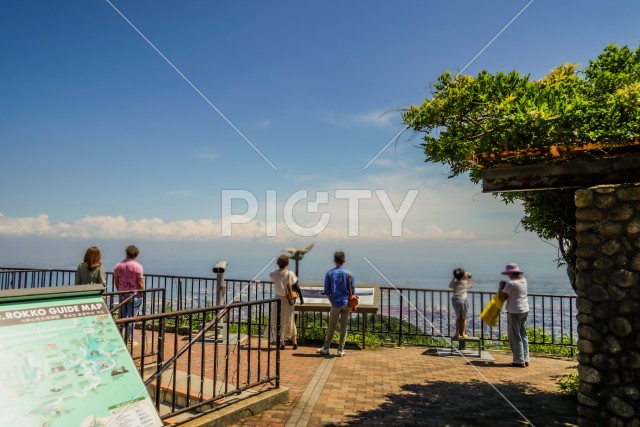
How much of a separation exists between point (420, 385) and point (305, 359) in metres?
2.36

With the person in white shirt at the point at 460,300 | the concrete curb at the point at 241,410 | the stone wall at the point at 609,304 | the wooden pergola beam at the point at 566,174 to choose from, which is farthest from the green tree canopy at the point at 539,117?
the concrete curb at the point at 241,410

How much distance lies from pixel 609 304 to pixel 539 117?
2111mm

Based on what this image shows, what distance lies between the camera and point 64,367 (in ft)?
9.23

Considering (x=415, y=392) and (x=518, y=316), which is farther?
(x=518, y=316)

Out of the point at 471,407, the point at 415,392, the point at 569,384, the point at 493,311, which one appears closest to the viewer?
the point at 471,407

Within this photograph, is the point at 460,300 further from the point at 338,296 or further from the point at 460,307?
the point at 338,296

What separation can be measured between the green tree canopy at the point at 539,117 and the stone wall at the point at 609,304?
0.70 m

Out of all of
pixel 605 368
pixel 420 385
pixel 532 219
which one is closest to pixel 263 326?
pixel 420 385

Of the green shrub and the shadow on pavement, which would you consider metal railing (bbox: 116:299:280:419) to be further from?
the green shrub

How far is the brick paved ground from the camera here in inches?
211

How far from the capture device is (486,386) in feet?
22.5

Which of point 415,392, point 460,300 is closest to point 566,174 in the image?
point 415,392

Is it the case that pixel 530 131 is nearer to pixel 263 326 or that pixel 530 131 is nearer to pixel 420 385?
pixel 420 385

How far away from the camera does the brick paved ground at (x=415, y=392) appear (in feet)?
17.6
